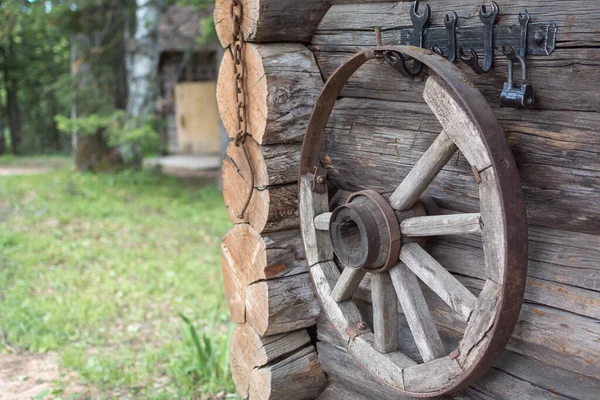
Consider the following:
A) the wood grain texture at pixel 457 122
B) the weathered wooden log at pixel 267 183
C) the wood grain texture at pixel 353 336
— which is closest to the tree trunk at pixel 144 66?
the weathered wooden log at pixel 267 183

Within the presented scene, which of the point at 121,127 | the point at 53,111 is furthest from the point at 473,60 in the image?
the point at 53,111

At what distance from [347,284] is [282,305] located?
44cm

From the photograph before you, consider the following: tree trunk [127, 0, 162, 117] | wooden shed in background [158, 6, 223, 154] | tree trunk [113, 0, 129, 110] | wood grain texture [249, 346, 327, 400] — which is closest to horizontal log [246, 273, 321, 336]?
wood grain texture [249, 346, 327, 400]

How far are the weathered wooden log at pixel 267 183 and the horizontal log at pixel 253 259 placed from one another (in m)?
0.05

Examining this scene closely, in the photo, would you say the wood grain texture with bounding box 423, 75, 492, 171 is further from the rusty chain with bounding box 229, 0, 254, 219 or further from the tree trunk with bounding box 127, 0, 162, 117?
the tree trunk with bounding box 127, 0, 162, 117

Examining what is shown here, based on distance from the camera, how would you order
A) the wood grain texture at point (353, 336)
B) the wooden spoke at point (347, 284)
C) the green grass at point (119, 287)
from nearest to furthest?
the wood grain texture at point (353, 336)
the wooden spoke at point (347, 284)
the green grass at point (119, 287)

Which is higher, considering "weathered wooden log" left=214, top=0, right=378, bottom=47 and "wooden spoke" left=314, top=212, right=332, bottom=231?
"weathered wooden log" left=214, top=0, right=378, bottom=47

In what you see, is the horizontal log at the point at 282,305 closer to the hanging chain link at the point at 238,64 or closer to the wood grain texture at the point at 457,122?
the hanging chain link at the point at 238,64

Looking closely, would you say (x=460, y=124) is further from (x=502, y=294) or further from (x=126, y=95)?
(x=126, y=95)

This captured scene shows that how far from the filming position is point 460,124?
178 centimetres

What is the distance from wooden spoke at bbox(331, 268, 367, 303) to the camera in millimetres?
2271

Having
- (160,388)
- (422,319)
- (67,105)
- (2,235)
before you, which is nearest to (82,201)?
(2,235)

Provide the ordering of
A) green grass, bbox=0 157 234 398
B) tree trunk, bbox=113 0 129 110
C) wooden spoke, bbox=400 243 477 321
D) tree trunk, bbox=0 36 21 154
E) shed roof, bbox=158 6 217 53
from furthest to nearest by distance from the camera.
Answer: tree trunk, bbox=0 36 21 154 → shed roof, bbox=158 6 217 53 → tree trunk, bbox=113 0 129 110 → green grass, bbox=0 157 234 398 → wooden spoke, bbox=400 243 477 321

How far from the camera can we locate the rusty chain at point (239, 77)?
8.20ft
